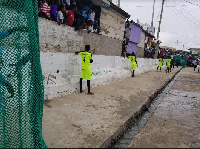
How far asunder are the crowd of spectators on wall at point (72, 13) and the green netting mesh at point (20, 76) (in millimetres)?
3976

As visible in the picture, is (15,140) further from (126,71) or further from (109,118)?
(126,71)

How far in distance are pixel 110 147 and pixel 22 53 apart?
2025mm

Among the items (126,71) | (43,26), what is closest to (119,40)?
(126,71)

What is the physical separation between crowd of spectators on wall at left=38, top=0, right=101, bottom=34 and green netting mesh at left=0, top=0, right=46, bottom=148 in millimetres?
3976

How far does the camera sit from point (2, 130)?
7.68 feet

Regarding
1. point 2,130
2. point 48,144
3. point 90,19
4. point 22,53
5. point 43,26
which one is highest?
point 90,19

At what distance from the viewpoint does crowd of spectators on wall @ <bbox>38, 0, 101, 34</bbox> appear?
636 centimetres

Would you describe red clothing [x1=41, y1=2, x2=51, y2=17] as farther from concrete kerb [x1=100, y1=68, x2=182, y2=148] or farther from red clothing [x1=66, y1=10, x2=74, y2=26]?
concrete kerb [x1=100, y1=68, x2=182, y2=148]

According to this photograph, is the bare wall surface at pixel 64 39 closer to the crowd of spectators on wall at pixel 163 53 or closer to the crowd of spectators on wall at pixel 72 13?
the crowd of spectators on wall at pixel 72 13

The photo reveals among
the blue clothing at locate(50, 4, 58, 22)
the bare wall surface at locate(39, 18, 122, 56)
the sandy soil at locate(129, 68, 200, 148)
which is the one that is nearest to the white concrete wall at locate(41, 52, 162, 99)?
the bare wall surface at locate(39, 18, 122, 56)

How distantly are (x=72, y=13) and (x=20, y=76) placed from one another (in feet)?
19.1

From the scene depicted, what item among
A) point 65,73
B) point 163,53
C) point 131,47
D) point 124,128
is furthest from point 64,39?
point 163,53

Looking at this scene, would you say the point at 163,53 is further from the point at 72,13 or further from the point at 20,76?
the point at 20,76

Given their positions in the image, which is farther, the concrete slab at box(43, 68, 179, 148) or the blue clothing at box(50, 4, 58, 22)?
the blue clothing at box(50, 4, 58, 22)
